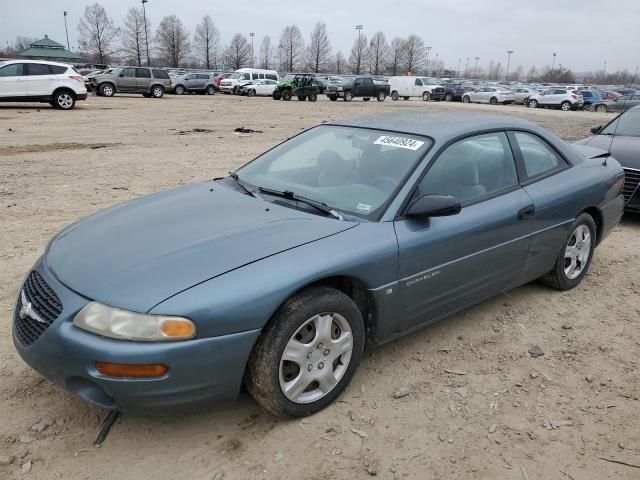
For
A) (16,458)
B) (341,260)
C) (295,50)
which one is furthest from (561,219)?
(295,50)

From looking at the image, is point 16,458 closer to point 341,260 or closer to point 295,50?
point 341,260

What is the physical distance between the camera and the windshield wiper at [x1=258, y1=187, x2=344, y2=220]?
120 inches

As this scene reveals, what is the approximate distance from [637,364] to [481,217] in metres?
1.37

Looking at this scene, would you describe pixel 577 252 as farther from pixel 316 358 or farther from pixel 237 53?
pixel 237 53

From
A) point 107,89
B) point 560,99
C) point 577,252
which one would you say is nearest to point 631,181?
point 577,252

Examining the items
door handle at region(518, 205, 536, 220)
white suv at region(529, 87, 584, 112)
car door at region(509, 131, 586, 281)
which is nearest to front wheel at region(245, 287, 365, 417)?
door handle at region(518, 205, 536, 220)

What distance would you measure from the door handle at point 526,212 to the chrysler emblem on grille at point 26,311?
9.72ft

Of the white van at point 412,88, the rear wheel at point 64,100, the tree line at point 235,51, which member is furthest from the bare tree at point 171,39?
the rear wheel at point 64,100

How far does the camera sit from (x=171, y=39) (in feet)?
265

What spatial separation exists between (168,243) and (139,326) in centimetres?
58

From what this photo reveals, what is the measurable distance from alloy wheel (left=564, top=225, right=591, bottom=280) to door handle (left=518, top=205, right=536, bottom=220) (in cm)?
75

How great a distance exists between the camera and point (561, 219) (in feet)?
13.2

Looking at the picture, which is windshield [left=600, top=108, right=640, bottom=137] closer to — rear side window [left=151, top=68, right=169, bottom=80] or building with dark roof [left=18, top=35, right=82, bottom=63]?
rear side window [left=151, top=68, right=169, bottom=80]

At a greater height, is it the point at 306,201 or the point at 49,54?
the point at 49,54
